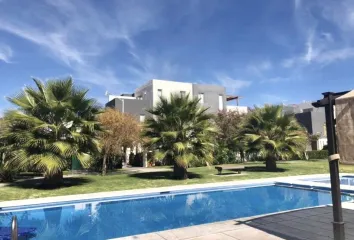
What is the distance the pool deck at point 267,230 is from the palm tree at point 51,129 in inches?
357

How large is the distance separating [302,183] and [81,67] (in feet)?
55.6

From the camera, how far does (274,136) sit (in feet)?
68.4

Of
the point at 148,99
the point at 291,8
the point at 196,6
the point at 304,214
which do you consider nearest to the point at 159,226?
the point at 304,214

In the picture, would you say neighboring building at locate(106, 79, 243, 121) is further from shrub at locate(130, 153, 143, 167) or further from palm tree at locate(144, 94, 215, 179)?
palm tree at locate(144, 94, 215, 179)

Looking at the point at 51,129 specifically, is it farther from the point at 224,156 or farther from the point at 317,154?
the point at 317,154

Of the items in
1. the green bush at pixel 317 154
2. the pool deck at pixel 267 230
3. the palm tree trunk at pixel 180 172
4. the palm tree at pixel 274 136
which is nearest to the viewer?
the pool deck at pixel 267 230

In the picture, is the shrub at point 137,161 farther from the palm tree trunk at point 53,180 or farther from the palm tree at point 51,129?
the palm tree trunk at point 53,180

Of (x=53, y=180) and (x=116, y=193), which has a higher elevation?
(x=53, y=180)

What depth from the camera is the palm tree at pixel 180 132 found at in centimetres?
1661

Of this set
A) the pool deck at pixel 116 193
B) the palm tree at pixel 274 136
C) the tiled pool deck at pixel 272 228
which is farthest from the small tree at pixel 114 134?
the tiled pool deck at pixel 272 228

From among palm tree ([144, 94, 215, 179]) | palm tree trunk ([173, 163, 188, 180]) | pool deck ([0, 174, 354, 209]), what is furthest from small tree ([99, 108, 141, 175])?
pool deck ([0, 174, 354, 209])

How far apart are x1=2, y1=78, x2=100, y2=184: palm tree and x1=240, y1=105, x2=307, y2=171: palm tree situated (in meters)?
10.9

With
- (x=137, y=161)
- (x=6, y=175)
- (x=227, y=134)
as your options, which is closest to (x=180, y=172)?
(x=6, y=175)

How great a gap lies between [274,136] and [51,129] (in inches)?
557
